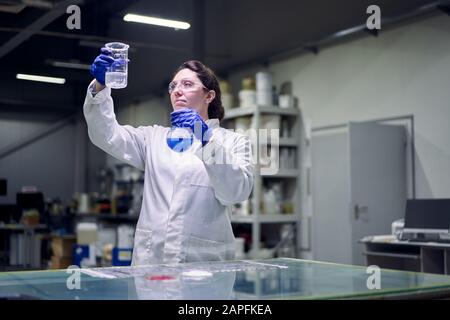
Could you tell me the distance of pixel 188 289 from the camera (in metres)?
1.24

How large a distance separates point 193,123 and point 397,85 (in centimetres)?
307

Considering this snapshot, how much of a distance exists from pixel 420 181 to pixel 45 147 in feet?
11.3

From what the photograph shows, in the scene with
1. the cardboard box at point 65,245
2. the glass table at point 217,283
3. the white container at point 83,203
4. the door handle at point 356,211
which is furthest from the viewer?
the white container at point 83,203

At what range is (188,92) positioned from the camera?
6.49 ft

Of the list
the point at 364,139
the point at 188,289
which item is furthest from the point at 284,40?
the point at 188,289

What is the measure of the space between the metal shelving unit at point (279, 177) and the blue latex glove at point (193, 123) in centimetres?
326

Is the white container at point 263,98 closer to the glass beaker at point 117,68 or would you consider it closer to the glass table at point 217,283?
the glass beaker at point 117,68

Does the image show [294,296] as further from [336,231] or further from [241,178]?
[336,231]

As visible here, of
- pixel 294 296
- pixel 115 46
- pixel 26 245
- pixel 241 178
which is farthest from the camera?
pixel 26 245

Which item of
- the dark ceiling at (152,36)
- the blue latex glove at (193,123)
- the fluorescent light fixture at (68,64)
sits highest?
the dark ceiling at (152,36)

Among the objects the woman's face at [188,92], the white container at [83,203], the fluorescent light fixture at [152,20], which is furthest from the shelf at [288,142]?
the woman's face at [188,92]

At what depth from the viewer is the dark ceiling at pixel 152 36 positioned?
4.89 meters

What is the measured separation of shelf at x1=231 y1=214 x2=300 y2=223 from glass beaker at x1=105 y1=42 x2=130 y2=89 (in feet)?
10.4

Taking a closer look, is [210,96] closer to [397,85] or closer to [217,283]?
[217,283]
